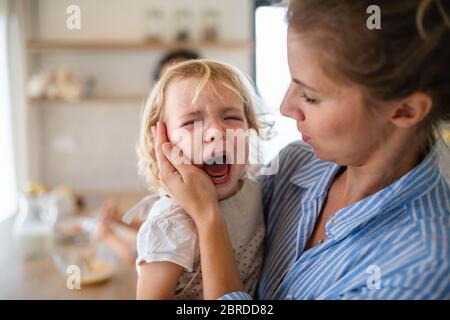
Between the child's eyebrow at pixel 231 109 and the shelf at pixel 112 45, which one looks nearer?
the child's eyebrow at pixel 231 109

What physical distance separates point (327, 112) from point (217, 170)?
218mm

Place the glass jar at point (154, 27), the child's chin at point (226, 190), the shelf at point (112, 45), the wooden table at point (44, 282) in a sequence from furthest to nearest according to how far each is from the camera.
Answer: the glass jar at point (154, 27) < the shelf at point (112, 45) < the wooden table at point (44, 282) < the child's chin at point (226, 190)

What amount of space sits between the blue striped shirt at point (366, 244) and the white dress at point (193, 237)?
0.03 metres

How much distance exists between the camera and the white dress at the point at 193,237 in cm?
65

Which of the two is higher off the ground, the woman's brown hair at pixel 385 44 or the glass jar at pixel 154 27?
the glass jar at pixel 154 27

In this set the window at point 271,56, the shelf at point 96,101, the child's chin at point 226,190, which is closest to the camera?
the window at point 271,56

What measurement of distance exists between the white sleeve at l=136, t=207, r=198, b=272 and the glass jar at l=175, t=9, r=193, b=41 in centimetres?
265

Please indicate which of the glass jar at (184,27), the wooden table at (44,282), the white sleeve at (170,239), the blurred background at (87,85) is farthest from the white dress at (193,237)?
the glass jar at (184,27)

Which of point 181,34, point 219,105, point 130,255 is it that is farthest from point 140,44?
point 219,105

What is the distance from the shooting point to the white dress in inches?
25.5

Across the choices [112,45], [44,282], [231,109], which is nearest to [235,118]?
[231,109]

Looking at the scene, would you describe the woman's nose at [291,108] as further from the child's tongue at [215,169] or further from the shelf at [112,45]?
the shelf at [112,45]

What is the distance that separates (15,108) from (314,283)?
9.96 feet

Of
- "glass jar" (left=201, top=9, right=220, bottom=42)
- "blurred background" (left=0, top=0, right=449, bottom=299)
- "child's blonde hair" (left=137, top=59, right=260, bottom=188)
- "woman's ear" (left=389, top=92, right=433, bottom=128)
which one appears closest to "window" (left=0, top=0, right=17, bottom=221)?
"blurred background" (left=0, top=0, right=449, bottom=299)
